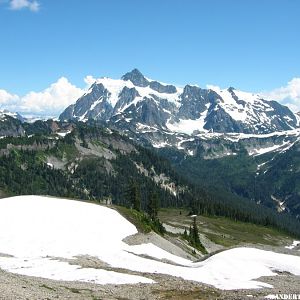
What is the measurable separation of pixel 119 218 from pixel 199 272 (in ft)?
146

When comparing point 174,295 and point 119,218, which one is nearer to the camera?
point 174,295

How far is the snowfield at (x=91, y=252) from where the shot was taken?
197 ft

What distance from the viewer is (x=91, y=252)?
7700cm

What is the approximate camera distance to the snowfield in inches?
2360

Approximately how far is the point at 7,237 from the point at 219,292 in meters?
45.4

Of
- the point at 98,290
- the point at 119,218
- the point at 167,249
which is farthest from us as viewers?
the point at 119,218

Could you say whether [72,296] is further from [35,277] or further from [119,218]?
[119,218]

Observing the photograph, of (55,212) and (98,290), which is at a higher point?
(55,212)

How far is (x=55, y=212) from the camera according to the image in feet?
336

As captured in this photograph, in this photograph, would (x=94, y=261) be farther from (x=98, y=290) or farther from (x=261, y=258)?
(x=261, y=258)

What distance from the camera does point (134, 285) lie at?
52.9m

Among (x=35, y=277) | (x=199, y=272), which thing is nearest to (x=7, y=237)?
(x=35, y=277)

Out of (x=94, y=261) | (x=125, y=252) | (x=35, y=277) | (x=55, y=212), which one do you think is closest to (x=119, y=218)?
(x=55, y=212)

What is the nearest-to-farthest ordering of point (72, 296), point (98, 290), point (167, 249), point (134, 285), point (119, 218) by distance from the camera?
point (72, 296) < point (98, 290) < point (134, 285) < point (167, 249) < point (119, 218)
